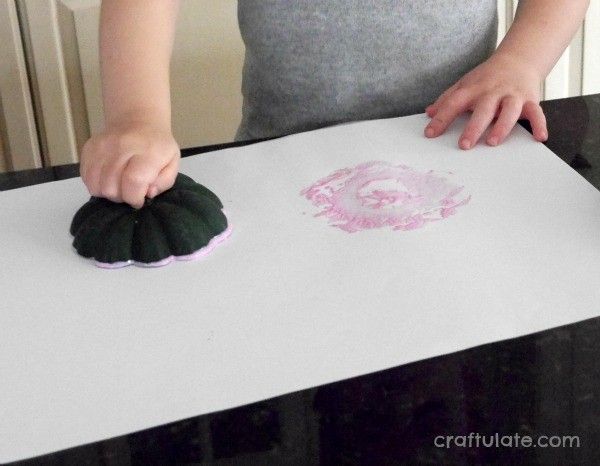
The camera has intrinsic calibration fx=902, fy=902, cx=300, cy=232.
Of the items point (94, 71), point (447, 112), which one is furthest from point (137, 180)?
point (94, 71)

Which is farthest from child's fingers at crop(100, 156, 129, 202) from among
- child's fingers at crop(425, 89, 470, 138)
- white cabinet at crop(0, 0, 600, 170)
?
white cabinet at crop(0, 0, 600, 170)

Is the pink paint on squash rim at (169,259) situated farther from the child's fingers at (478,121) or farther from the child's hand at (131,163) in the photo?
the child's fingers at (478,121)

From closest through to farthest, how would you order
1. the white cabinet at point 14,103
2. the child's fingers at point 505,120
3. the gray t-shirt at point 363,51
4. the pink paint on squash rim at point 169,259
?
the pink paint on squash rim at point 169,259
the child's fingers at point 505,120
the gray t-shirt at point 363,51
the white cabinet at point 14,103

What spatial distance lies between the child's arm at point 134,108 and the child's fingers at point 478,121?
0.74 ft

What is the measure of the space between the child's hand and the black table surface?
206mm

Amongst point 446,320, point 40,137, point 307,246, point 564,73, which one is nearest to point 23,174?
point 307,246

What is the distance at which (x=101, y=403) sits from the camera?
454 millimetres

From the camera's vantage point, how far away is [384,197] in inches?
25.3

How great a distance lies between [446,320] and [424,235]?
0.34 feet

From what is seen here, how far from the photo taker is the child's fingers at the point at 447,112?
2.38ft

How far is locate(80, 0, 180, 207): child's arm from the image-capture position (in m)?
0.60

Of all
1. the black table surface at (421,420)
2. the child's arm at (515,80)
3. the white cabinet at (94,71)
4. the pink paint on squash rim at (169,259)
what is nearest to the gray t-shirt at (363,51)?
the child's arm at (515,80)

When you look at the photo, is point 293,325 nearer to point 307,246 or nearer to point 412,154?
point 307,246

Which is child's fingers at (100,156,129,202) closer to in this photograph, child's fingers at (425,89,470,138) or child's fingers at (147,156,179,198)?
child's fingers at (147,156,179,198)
